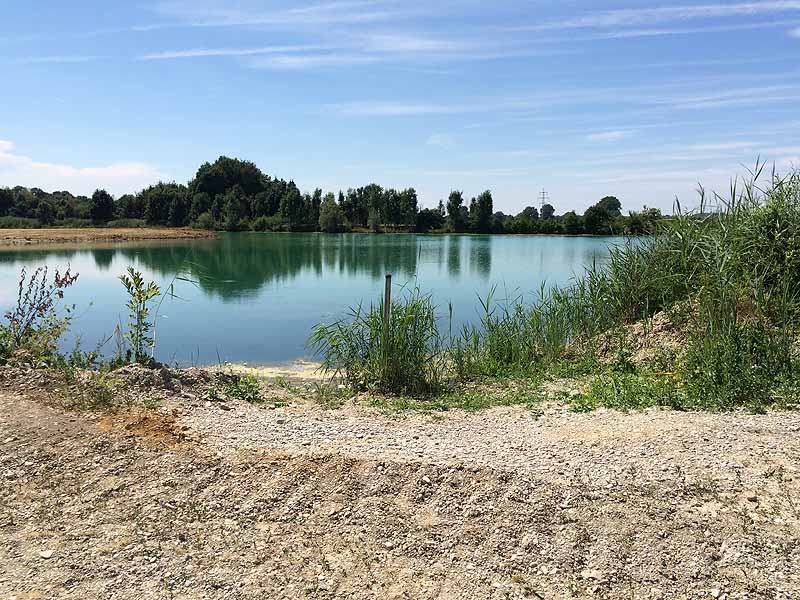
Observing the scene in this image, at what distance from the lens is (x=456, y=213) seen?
250 ft

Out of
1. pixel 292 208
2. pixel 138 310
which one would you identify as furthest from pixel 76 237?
pixel 138 310

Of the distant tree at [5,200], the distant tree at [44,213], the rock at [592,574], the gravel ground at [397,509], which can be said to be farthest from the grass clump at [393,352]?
the distant tree at [5,200]

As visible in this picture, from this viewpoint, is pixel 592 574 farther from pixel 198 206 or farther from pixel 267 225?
pixel 198 206

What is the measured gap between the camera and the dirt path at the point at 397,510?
10.9 feet

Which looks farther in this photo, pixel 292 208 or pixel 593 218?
pixel 292 208

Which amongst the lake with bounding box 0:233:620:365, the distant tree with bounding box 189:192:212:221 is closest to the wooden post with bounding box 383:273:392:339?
the lake with bounding box 0:233:620:365

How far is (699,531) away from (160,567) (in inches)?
123

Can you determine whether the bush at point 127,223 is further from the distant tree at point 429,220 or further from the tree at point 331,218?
the distant tree at point 429,220

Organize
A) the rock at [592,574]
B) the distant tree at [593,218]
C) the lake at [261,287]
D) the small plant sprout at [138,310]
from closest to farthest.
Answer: the rock at [592,574], the small plant sprout at [138,310], the lake at [261,287], the distant tree at [593,218]

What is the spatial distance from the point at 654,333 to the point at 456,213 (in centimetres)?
6812

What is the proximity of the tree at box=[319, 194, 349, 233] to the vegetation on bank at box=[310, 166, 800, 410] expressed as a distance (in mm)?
65581

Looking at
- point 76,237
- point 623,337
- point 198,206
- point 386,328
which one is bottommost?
point 623,337

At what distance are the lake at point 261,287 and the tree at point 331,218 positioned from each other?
106ft

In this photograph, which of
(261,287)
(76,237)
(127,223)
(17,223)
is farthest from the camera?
(127,223)
